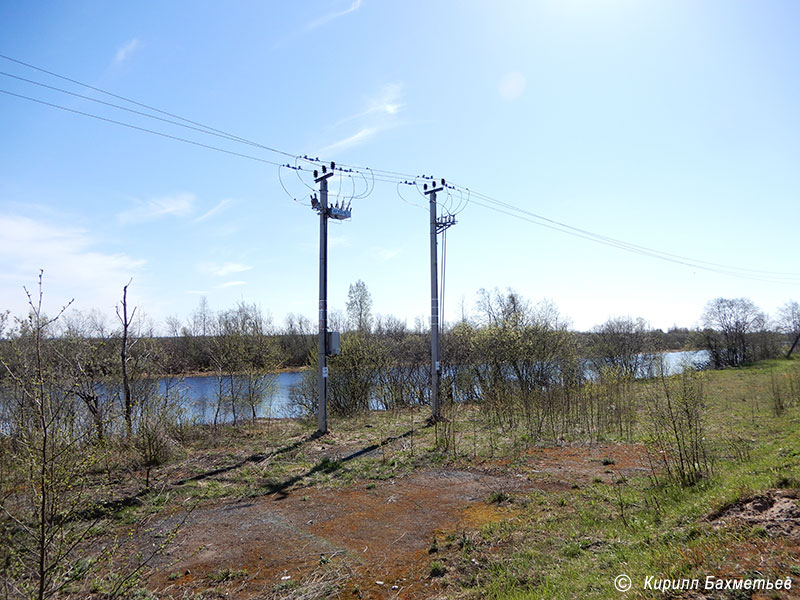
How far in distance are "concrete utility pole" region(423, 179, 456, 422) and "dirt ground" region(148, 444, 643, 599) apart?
4.05 m

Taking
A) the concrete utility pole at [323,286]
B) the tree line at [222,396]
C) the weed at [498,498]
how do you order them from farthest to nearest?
the concrete utility pole at [323,286] → the weed at [498,498] → the tree line at [222,396]

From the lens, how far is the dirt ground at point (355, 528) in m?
4.62

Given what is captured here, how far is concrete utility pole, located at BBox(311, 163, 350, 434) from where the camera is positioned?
12.1 meters

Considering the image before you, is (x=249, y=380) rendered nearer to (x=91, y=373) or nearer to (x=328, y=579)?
(x=91, y=373)

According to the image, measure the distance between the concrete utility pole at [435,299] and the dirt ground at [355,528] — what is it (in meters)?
4.05

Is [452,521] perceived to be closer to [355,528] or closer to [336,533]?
[355,528]

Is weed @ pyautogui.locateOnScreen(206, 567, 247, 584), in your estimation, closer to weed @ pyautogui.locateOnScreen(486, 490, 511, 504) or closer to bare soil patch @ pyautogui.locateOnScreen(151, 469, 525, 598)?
bare soil patch @ pyautogui.locateOnScreen(151, 469, 525, 598)

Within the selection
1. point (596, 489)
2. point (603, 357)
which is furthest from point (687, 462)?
point (603, 357)

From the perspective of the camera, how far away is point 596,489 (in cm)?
706

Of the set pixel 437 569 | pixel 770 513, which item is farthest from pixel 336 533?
pixel 770 513

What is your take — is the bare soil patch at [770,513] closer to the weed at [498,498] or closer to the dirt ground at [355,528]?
the dirt ground at [355,528]

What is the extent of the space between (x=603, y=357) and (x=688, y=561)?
105ft

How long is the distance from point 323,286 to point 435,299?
3161 mm

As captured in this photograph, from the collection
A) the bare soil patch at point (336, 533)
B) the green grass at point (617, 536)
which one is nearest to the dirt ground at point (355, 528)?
the bare soil patch at point (336, 533)
